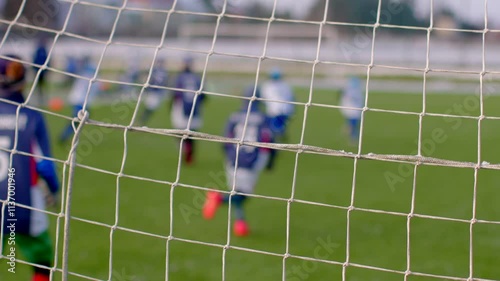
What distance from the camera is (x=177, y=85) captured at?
34.5ft

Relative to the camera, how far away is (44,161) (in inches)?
173

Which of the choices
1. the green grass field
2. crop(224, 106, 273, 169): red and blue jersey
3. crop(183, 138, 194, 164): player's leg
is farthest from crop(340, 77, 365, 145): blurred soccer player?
crop(224, 106, 273, 169): red and blue jersey

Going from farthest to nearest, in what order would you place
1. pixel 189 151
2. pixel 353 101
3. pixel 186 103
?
pixel 353 101
pixel 186 103
pixel 189 151

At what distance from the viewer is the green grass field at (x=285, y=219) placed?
5594 millimetres

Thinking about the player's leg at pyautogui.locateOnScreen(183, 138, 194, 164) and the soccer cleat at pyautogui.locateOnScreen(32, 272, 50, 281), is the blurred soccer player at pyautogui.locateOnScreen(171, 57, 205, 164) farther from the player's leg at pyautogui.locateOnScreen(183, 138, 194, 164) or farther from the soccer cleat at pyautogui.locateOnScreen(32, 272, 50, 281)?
the soccer cleat at pyautogui.locateOnScreen(32, 272, 50, 281)

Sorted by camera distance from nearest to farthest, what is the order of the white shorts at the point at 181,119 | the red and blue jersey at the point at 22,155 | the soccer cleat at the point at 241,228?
1. the red and blue jersey at the point at 22,155
2. the soccer cleat at the point at 241,228
3. the white shorts at the point at 181,119

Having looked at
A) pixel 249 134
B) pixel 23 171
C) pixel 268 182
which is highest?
pixel 249 134

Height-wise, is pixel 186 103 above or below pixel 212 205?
above

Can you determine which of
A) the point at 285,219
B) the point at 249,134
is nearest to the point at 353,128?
the point at 285,219

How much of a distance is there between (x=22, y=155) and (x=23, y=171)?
9 centimetres

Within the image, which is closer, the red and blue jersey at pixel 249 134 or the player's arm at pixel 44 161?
the player's arm at pixel 44 161

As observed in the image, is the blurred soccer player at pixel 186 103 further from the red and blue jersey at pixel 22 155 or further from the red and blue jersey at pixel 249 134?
the red and blue jersey at pixel 22 155

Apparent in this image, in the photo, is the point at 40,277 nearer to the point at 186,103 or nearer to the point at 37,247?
the point at 37,247

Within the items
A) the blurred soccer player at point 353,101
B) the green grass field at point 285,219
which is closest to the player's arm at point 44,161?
the green grass field at point 285,219
